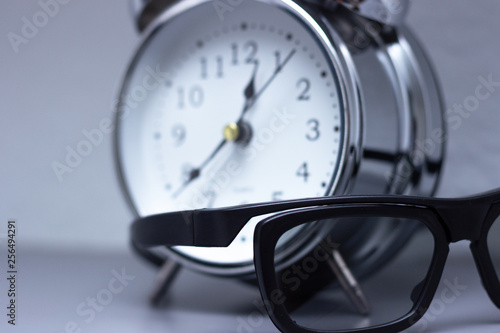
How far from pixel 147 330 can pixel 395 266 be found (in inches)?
12.0

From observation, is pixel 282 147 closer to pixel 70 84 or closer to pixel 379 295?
pixel 379 295

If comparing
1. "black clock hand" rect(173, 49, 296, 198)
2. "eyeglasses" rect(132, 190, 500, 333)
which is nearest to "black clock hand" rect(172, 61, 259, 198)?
"black clock hand" rect(173, 49, 296, 198)

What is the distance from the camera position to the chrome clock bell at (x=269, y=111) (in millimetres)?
629

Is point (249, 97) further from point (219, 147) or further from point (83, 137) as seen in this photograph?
point (83, 137)

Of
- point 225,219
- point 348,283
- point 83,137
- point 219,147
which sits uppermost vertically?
point 83,137

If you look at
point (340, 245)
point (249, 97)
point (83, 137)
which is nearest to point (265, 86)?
point (249, 97)

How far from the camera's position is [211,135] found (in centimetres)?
72

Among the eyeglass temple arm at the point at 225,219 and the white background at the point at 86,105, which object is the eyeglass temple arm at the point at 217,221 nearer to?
the eyeglass temple arm at the point at 225,219

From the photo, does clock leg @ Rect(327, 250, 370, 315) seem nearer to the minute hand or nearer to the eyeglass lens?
the eyeglass lens

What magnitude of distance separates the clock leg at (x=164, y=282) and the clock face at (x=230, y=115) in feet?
0.23

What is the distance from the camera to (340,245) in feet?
2.12

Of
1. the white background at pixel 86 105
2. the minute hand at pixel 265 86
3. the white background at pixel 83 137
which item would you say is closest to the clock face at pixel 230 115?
the minute hand at pixel 265 86

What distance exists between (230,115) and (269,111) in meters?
0.06

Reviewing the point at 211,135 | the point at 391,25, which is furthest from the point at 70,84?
the point at 391,25
